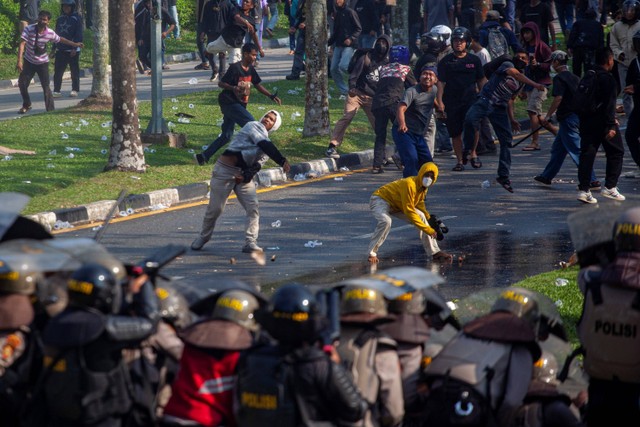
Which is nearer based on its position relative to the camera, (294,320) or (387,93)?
(294,320)

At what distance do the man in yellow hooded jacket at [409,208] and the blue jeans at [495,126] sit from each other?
331cm

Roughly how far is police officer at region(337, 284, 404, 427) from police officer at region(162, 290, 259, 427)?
445 millimetres

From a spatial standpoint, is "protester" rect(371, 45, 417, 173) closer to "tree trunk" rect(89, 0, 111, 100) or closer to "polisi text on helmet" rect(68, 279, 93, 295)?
"tree trunk" rect(89, 0, 111, 100)

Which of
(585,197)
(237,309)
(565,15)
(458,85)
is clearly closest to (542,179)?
(585,197)

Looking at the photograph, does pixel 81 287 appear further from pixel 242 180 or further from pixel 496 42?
pixel 496 42

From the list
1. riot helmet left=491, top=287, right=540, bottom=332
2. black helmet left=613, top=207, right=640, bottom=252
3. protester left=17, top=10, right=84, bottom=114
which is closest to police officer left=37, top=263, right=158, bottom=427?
riot helmet left=491, top=287, right=540, bottom=332

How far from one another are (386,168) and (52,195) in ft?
15.3

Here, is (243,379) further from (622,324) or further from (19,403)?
(622,324)

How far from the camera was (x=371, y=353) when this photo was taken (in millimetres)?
5137

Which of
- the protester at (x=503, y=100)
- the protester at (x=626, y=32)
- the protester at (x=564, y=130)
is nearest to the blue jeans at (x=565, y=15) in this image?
the protester at (x=626, y=32)

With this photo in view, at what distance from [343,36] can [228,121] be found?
16.9 feet

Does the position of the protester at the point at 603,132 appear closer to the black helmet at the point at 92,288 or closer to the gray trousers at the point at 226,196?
the gray trousers at the point at 226,196

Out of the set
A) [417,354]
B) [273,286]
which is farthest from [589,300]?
[273,286]

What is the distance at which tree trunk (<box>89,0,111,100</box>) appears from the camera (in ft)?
60.3
